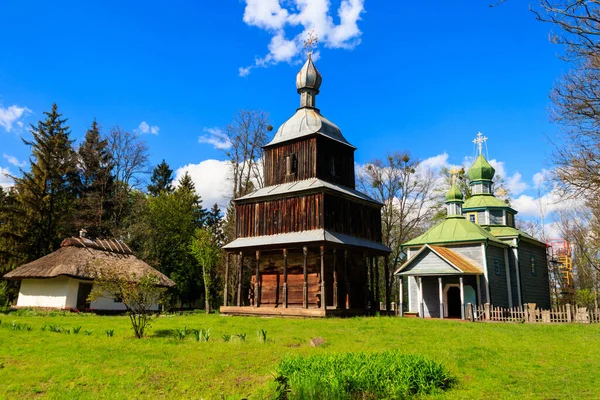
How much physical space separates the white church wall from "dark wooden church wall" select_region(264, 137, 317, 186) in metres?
14.3

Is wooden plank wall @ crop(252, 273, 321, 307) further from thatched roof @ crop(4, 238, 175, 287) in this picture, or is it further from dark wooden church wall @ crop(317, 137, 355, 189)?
thatched roof @ crop(4, 238, 175, 287)

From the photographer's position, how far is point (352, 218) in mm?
27906

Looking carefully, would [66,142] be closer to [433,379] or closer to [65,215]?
[65,215]

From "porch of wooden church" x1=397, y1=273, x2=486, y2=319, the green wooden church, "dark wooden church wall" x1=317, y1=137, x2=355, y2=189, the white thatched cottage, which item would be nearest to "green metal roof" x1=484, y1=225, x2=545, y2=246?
the green wooden church

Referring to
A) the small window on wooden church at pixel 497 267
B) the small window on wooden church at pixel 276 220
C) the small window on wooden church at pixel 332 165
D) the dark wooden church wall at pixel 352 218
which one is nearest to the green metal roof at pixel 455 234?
the small window on wooden church at pixel 497 267

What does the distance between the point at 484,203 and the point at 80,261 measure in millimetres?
29878

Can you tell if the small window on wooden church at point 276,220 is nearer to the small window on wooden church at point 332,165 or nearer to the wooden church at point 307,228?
the wooden church at point 307,228

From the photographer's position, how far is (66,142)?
40625 mm

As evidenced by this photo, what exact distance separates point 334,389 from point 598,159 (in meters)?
9.59

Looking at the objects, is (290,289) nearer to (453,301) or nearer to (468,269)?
(468,269)

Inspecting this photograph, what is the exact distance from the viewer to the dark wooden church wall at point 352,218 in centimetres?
2614

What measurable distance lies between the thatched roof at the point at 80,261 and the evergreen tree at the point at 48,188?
6.70 m

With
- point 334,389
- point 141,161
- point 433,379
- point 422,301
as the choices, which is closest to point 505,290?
point 422,301

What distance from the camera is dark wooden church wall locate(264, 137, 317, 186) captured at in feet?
93.8
